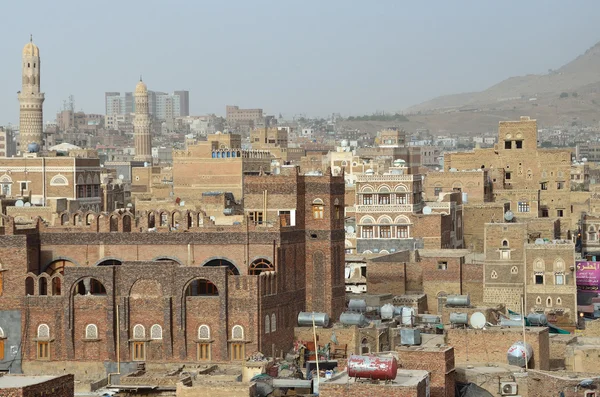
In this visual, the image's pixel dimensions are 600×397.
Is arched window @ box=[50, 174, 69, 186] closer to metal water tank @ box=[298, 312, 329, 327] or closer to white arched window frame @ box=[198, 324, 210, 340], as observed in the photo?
metal water tank @ box=[298, 312, 329, 327]

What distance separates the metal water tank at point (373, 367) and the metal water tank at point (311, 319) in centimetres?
1760

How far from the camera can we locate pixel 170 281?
49188 mm

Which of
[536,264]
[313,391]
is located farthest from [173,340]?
[536,264]

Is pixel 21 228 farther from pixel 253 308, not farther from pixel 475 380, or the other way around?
pixel 475 380

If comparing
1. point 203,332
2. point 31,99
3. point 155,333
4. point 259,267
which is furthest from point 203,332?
point 31,99

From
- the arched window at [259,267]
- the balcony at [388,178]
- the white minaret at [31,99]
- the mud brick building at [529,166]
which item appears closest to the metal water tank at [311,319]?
the arched window at [259,267]

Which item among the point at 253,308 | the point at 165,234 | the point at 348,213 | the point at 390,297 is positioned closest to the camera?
the point at 253,308

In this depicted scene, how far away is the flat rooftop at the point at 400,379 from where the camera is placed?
33.8m

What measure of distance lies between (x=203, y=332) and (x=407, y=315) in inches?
322

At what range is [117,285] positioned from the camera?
49438mm

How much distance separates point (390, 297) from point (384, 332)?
9.17m

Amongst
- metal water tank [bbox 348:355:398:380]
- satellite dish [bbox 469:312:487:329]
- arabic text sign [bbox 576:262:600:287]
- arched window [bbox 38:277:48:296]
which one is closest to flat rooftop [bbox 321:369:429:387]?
metal water tank [bbox 348:355:398:380]

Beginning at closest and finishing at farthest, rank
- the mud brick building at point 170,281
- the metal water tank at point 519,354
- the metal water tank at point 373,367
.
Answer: the metal water tank at point 373,367, the metal water tank at point 519,354, the mud brick building at point 170,281

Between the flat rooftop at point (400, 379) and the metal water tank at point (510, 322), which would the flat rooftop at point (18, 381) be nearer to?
the flat rooftop at point (400, 379)
